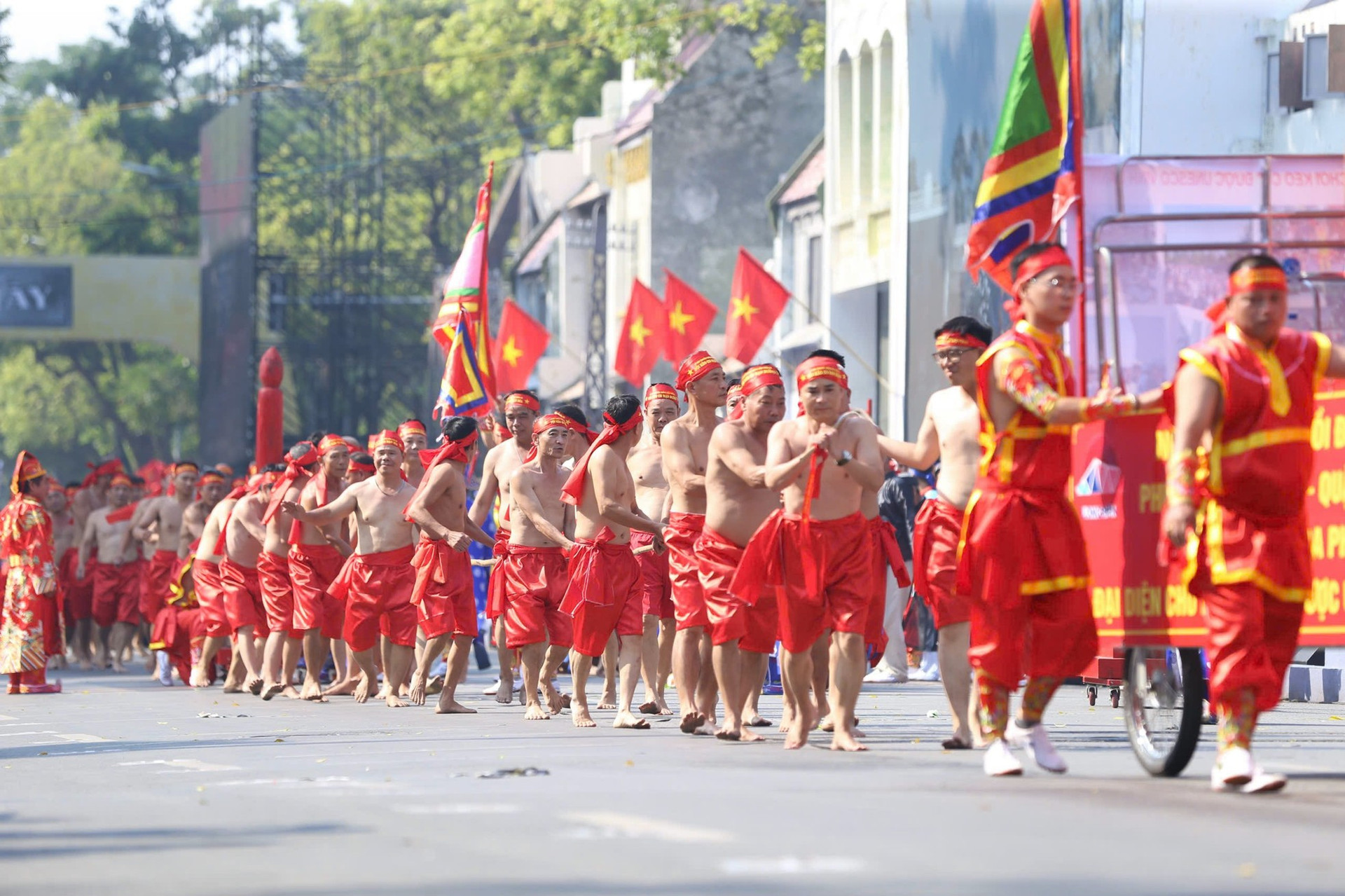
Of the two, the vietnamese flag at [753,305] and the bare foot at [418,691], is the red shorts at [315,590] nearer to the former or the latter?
the bare foot at [418,691]

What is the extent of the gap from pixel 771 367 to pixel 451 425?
Answer: 13.4ft

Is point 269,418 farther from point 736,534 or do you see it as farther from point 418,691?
point 736,534

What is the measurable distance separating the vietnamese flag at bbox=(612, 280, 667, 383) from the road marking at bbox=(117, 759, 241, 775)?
19.9 m

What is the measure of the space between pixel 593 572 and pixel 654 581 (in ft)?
4.21

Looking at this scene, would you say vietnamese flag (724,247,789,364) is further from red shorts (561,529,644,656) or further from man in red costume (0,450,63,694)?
red shorts (561,529,644,656)

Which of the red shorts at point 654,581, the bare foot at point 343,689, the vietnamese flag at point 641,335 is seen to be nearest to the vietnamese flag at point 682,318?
the vietnamese flag at point 641,335

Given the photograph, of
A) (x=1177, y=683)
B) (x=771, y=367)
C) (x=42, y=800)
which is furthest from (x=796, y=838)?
(x=771, y=367)

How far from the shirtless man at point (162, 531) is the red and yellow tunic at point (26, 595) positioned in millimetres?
2875

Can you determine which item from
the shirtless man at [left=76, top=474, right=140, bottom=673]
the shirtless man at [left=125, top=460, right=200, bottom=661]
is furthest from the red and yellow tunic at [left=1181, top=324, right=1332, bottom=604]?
the shirtless man at [left=76, top=474, right=140, bottom=673]

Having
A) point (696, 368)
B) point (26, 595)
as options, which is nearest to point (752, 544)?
point (696, 368)

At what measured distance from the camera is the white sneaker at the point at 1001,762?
29.7ft

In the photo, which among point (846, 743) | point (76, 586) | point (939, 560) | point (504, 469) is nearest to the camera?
point (846, 743)

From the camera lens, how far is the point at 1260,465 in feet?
27.6

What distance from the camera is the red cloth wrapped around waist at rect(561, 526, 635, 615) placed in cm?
1325
